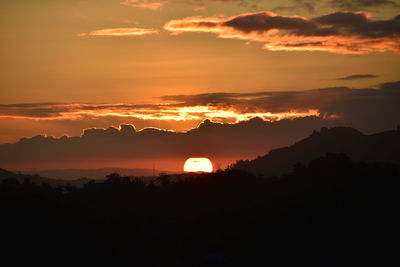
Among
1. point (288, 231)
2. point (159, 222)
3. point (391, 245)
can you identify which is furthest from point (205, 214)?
point (391, 245)

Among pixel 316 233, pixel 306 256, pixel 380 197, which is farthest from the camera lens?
pixel 380 197

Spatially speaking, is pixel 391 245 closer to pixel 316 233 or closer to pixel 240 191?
pixel 316 233

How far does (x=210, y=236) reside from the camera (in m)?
76.7

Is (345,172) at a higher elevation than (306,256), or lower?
higher

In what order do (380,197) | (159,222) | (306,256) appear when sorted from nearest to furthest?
(306,256), (159,222), (380,197)

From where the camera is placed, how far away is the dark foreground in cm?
6512

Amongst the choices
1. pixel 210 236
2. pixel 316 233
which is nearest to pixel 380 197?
pixel 316 233

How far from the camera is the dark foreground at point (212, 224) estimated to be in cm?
6512

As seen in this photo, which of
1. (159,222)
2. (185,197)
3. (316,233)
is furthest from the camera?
(185,197)

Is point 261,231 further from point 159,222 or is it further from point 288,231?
point 159,222

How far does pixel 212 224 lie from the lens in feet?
291

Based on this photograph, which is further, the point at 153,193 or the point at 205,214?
the point at 153,193

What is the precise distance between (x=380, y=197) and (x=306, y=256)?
88.1 feet

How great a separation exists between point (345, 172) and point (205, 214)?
34.2 m
